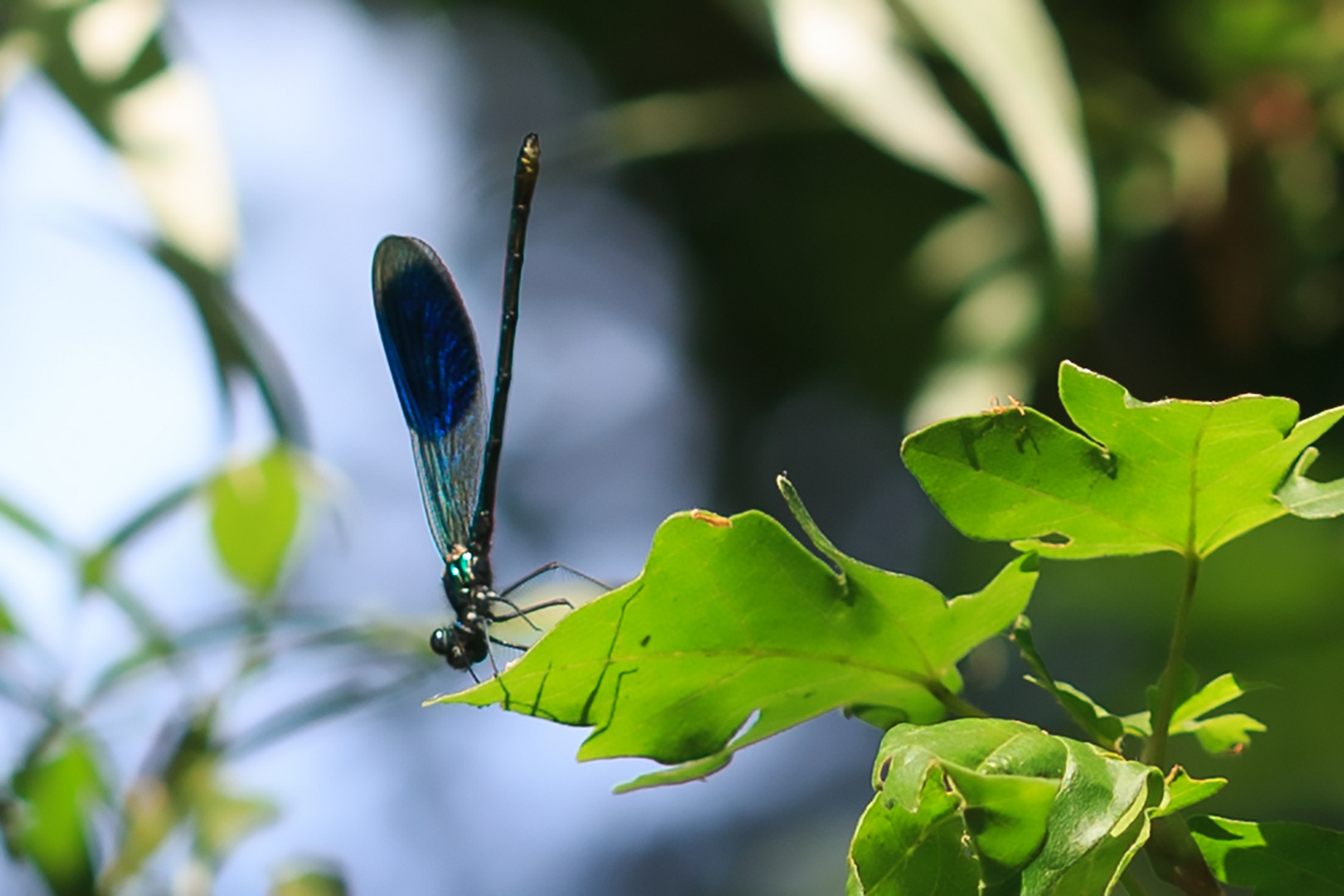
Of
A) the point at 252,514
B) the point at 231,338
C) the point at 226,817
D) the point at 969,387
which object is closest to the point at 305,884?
the point at 226,817

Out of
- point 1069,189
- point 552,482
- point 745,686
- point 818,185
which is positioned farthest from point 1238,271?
point 552,482

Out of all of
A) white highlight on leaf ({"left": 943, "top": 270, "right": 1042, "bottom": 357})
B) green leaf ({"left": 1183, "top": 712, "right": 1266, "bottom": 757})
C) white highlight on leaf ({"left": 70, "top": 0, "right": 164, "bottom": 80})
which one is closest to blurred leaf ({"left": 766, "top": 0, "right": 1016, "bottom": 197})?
white highlight on leaf ({"left": 943, "top": 270, "right": 1042, "bottom": 357})

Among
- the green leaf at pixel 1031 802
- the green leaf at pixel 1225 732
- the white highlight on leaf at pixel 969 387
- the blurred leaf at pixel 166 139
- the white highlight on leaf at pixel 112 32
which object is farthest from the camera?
the white highlight on leaf at pixel 969 387

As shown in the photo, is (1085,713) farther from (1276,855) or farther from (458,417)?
(458,417)

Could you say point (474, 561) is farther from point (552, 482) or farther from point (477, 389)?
point (552, 482)

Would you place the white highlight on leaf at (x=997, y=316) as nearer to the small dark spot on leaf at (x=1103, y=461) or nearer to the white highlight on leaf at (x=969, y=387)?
the white highlight on leaf at (x=969, y=387)

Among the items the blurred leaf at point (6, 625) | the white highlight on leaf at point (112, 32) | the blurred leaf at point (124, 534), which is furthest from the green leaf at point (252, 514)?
the white highlight on leaf at point (112, 32)
